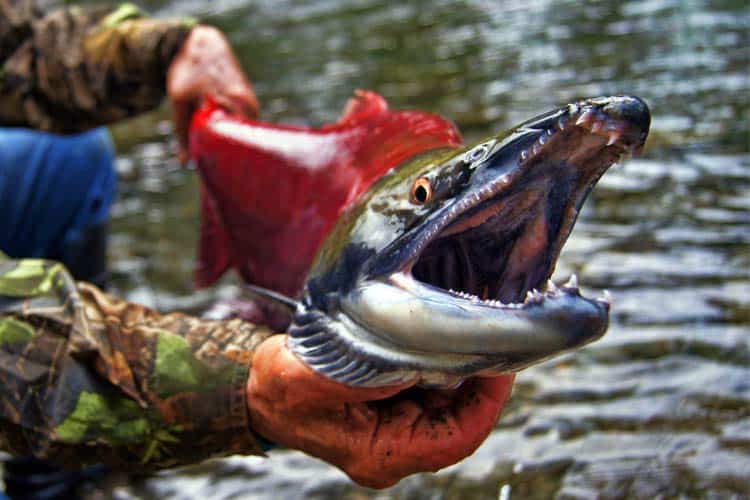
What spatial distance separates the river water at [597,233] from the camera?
2.44 meters

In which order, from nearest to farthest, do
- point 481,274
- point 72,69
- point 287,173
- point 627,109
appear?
point 627,109 → point 481,274 → point 287,173 → point 72,69

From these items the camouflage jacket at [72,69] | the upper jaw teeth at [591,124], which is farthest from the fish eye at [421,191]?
the camouflage jacket at [72,69]

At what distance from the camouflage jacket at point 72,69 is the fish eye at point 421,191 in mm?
1731

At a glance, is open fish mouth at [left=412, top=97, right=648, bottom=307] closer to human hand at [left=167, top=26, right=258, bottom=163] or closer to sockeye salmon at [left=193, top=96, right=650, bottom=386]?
sockeye salmon at [left=193, top=96, right=650, bottom=386]

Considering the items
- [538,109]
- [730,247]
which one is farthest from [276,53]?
[730,247]

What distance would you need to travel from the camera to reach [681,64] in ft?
19.2

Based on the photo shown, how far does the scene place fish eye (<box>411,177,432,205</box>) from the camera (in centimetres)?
153

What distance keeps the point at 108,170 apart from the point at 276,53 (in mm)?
5511

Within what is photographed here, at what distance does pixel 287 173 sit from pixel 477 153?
946 mm

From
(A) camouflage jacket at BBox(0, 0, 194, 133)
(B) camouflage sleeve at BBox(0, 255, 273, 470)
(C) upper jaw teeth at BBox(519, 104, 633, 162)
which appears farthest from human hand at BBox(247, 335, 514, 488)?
(A) camouflage jacket at BBox(0, 0, 194, 133)

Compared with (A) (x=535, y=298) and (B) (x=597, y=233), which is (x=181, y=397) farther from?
(B) (x=597, y=233)

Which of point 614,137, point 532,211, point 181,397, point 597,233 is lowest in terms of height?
point 597,233

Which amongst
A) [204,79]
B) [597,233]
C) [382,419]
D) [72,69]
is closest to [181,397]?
[382,419]

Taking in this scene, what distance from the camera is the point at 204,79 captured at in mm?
2791
